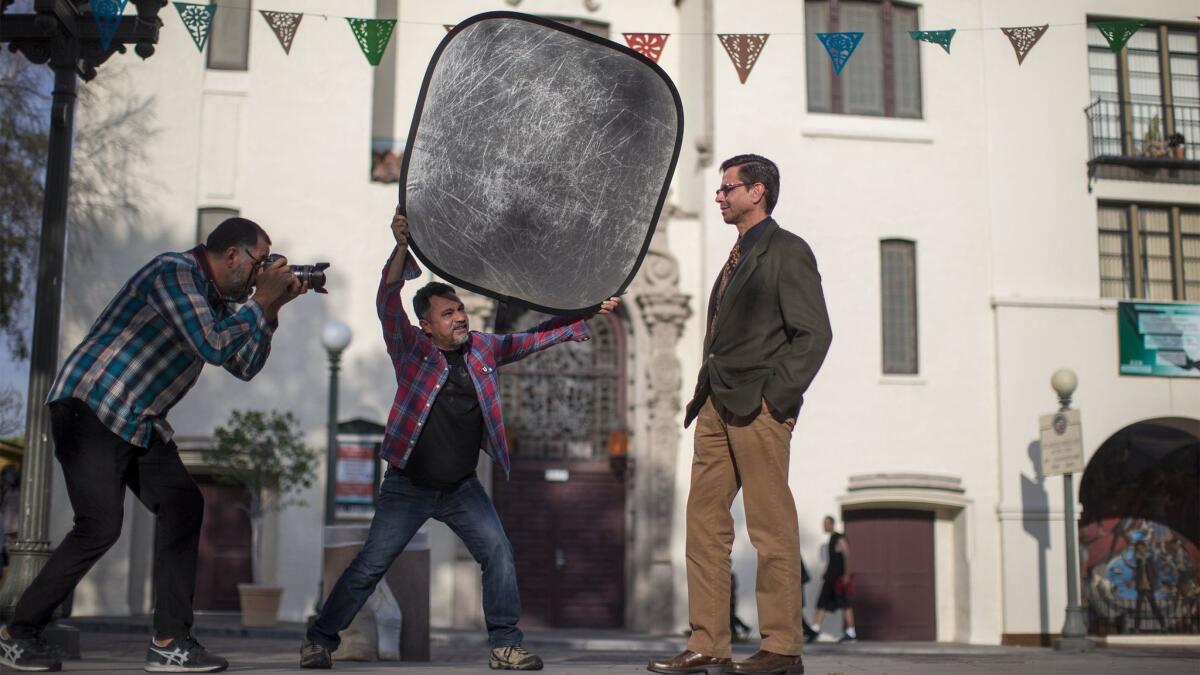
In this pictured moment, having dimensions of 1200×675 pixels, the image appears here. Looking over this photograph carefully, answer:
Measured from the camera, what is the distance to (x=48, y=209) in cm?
947

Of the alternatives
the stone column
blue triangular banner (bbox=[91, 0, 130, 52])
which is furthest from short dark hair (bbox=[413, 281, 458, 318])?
the stone column

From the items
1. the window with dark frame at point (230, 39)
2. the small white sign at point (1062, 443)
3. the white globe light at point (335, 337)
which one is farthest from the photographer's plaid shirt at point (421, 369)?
the window with dark frame at point (230, 39)

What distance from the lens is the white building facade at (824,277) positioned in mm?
21625

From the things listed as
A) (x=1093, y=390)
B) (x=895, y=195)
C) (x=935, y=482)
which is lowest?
(x=935, y=482)

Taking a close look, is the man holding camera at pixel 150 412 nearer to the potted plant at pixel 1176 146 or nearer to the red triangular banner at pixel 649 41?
the red triangular banner at pixel 649 41

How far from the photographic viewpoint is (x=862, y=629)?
21734 millimetres

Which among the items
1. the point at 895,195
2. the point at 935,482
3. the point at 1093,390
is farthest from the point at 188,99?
the point at 1093,390

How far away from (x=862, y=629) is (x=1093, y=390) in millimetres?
5763

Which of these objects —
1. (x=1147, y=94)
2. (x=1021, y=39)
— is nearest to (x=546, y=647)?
(x=1021, y=39)

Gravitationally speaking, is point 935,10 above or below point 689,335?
above

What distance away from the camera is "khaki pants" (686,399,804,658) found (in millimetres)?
5586

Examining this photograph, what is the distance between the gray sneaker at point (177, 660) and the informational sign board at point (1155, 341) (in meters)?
20.0

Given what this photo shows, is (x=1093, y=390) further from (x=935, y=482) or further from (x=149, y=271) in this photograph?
(x=149, y=271)

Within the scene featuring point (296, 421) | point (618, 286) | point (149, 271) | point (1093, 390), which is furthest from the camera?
point (1093, 390)
